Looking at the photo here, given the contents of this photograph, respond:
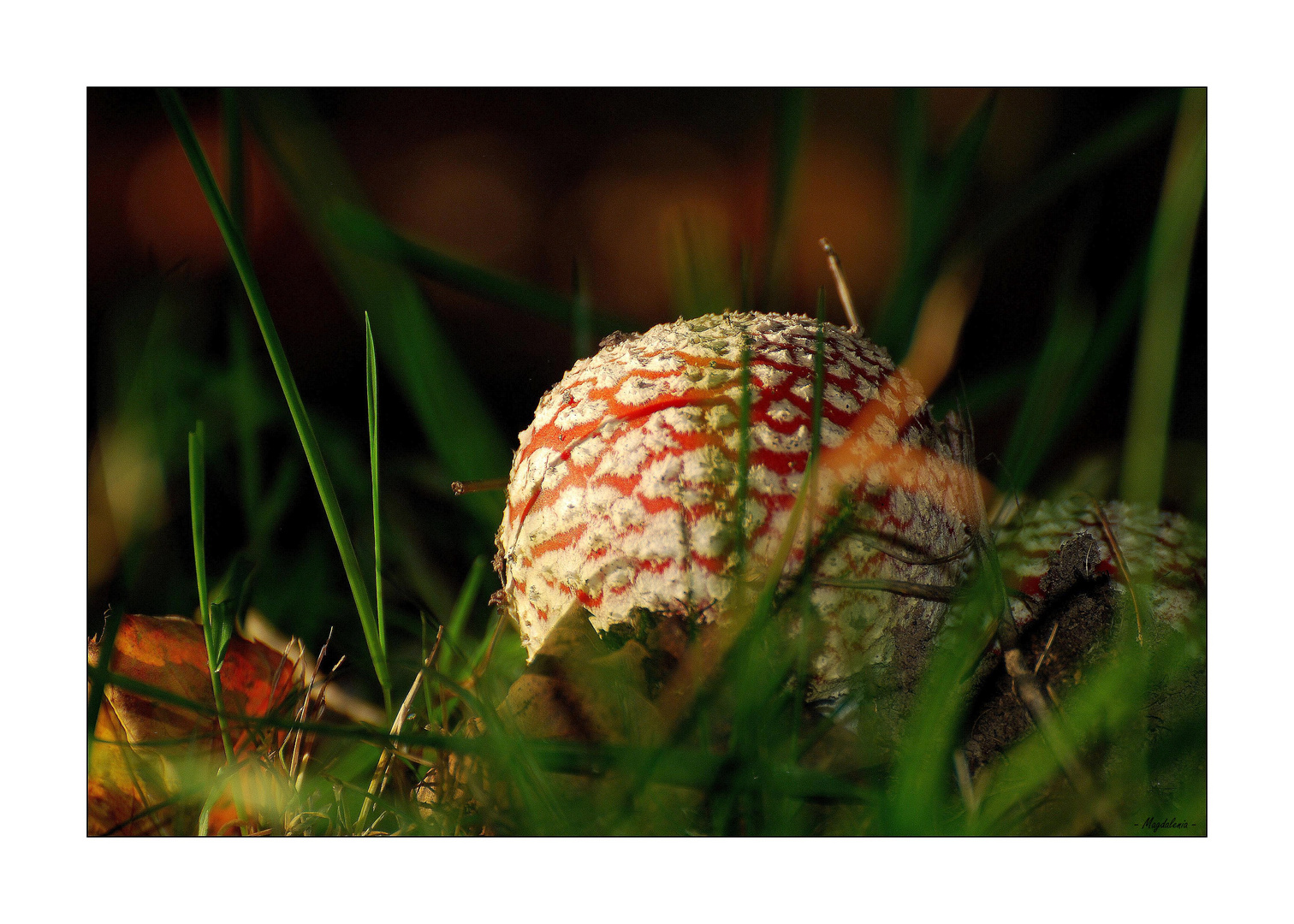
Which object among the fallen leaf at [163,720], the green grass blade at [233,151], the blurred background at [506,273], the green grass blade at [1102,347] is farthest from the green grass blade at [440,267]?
the green grass blade at [1102,347]

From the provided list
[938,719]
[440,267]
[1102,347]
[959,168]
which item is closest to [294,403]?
[440,267]

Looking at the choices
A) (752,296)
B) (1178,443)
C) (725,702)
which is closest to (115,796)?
(725,702)

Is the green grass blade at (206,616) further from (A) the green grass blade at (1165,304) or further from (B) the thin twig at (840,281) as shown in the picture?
(A) the green grass blade at (1165,304)

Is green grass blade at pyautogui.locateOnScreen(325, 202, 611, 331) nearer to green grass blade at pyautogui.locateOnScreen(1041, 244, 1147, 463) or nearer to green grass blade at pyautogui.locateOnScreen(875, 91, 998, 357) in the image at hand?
green grass blade at pyautogui.locateOnScreen(875, 91, 998, 357)

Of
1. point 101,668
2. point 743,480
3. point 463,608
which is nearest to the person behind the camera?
point 743,480

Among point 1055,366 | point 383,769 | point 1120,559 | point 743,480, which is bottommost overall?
point 383,769

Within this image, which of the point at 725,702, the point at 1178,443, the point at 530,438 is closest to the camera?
the point at 725,702

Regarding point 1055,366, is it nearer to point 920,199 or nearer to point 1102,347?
point 1102,347

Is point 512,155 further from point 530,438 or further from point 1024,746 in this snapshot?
point 1024,746
